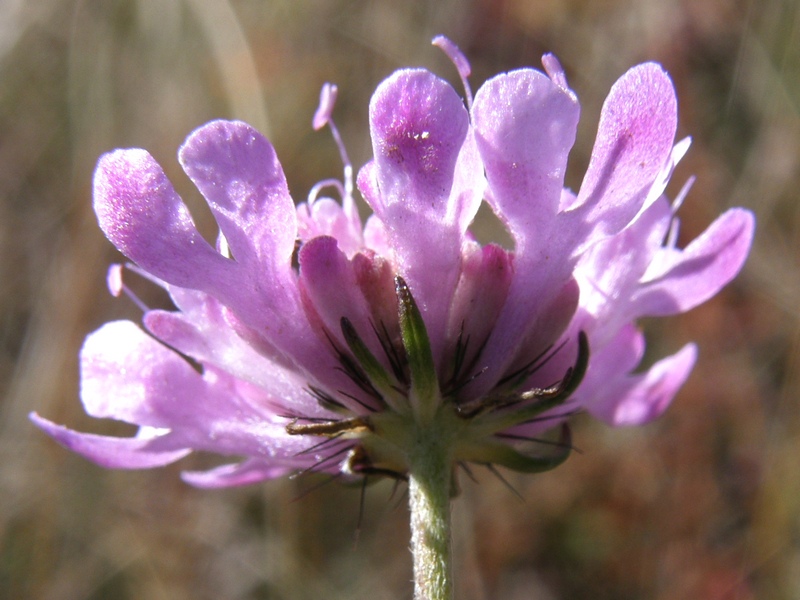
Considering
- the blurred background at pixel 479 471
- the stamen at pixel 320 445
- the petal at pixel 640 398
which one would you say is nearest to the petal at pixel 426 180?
the stamen at pixel 320 445

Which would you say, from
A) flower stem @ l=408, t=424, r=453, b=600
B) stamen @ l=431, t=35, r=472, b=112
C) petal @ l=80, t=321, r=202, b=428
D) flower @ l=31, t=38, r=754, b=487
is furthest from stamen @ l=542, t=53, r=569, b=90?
petal @ l=80, t=321, r=202, b=428

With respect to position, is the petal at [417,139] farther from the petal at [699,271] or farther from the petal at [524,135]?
the petal at [699,271]

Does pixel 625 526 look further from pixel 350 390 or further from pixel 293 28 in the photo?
pixel 293 28

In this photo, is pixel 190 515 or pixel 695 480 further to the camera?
pixel 190 515

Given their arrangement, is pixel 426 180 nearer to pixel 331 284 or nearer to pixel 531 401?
pixel 331 284

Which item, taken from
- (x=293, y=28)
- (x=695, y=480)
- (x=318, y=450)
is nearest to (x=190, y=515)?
(x=695, y=480)

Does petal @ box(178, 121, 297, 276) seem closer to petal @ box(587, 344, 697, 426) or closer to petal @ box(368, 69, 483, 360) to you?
petal @ box(368, 69, 483, 360)
